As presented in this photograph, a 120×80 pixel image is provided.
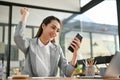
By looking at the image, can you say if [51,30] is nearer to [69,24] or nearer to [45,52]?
[45,52]

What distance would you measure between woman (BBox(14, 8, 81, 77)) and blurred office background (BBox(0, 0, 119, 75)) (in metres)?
1.88

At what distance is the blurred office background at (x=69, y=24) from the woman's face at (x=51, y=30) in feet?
6.08

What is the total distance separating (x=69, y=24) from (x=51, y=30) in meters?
2.74

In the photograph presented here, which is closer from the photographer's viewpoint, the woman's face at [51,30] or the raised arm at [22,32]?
the raised arm at [22,32]

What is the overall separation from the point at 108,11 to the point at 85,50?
3.37 ft

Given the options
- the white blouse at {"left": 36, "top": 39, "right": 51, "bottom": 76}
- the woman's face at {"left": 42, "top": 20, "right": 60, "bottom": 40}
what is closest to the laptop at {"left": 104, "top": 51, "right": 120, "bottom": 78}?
the white blouse at {"left": 36, "top": 39, "right": 51, "bottom": 76}

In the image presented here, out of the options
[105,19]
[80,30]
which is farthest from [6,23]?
[105,19]

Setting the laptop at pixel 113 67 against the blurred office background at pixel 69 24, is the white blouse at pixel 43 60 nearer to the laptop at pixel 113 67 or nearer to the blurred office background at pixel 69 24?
the laptop at pixel 113 67

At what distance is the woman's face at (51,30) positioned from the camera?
1.91 m

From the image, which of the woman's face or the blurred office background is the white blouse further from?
the blurred office background

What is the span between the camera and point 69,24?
15.2ft

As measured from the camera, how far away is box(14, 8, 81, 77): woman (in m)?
1.75

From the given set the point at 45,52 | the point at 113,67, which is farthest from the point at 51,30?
the point at 113,67

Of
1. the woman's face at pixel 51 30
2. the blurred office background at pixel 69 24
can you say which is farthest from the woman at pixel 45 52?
the blurred office background at pixel 69 24
